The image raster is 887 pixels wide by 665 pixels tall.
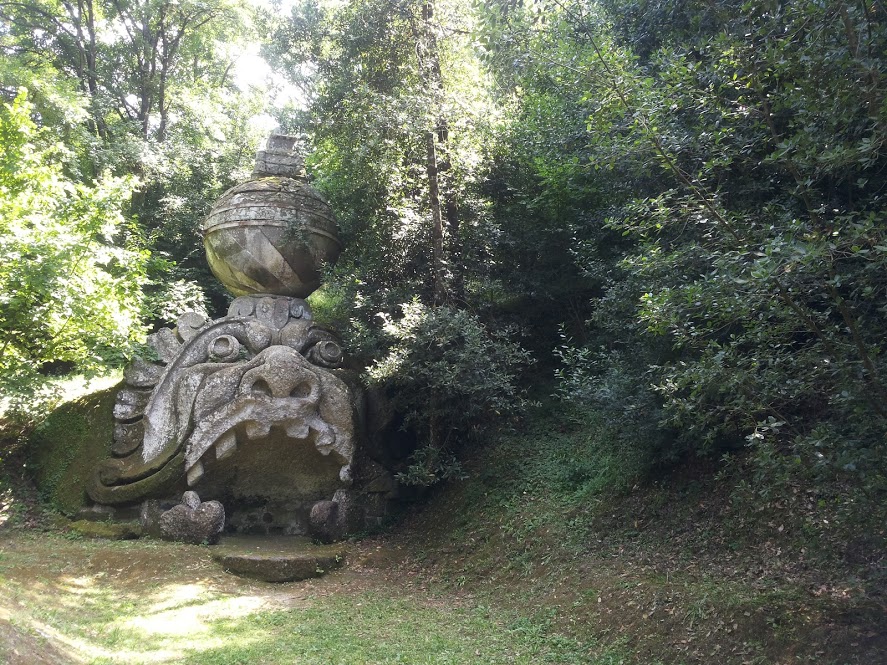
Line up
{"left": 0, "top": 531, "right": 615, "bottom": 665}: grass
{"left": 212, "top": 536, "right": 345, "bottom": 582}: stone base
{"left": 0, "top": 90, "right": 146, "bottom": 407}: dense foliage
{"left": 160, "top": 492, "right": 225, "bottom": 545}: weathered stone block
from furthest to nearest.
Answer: {"left": 160, "top": 492, "right": 225, "bottom": 545}: weathered stone block, {"left": 212, "top": 536, "right": 345, "bottom": 582}: stone base, {"left": 0, "top": 90, "right": 146, "bottom": 407}: dense foliage, {"left": 0, "top": 531, "right": 615, "bottom": 665}: grass

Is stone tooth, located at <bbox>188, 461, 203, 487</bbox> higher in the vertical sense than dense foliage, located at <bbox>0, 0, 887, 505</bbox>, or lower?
lower

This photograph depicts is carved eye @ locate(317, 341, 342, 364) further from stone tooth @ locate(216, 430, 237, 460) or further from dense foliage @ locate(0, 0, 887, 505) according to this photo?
stone tooth @ locate(216, 430, 237, 460)

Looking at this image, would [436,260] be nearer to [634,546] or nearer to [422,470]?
[422,470]

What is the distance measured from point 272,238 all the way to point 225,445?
112 inches

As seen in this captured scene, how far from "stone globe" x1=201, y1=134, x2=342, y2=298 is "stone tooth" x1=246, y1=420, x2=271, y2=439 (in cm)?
229

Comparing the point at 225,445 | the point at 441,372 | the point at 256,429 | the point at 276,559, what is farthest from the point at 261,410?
the point at 441,372

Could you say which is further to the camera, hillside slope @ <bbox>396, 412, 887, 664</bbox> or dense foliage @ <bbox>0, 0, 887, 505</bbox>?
hillside slope @ <bbox>396, 412, 887, 664</bbox>

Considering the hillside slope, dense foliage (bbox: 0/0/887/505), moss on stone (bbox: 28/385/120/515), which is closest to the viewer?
dense foliage (bbox: 0/0/887/505)

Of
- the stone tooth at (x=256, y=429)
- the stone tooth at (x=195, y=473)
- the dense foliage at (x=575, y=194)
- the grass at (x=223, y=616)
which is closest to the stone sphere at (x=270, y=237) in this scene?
the dense foliage at (x=575, y=194)

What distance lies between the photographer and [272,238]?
9484mm

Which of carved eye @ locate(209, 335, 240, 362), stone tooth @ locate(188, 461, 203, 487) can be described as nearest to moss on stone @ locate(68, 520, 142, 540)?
stone tooth @ locate(188, 461, 203, 487)

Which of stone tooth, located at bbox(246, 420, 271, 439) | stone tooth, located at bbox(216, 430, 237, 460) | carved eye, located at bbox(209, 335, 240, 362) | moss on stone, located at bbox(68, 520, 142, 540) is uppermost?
carved eye, located at bbox(209, 335, 240, 362)

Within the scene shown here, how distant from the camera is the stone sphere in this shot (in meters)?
9.49

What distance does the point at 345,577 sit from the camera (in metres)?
7.55
